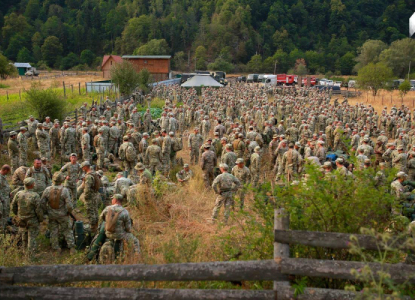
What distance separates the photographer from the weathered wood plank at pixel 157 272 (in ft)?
12.8

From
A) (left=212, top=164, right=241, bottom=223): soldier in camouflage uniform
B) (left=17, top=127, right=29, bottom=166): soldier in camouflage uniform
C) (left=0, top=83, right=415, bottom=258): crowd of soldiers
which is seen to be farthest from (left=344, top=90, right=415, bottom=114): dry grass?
(left=17, top=127, right=29, bottom=166): soldier in camouflage uniform

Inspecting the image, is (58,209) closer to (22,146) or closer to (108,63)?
(22,146)

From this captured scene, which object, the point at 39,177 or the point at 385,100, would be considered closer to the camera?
the point at 39,177

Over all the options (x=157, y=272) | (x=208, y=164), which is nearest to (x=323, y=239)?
(x=157, y=272)

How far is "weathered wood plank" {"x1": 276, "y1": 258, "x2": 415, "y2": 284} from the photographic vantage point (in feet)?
12.0

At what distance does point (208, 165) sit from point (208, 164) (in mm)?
35

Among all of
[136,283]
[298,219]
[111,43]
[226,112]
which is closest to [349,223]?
[298,219]

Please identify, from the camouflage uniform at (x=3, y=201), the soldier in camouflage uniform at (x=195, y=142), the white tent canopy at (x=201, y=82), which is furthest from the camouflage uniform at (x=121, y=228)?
the white tent canopy at (x=201, y=82)

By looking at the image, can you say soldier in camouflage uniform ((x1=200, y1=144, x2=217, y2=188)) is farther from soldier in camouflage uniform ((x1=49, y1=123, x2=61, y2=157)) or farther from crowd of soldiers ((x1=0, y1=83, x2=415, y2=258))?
soldier in camouflage uniform ((x1=49, y1=123, x2=61, y2=157))

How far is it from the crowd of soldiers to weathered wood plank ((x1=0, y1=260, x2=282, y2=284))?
1699 millimetres

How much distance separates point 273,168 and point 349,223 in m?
9.45

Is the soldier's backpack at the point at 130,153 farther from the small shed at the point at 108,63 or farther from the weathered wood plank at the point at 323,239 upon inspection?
the small shed at the point at 108,63

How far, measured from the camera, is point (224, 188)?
29.8ft

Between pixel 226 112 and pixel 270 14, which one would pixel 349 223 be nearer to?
pixel 226 112
